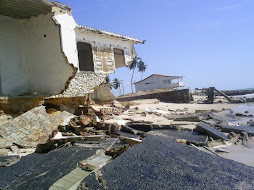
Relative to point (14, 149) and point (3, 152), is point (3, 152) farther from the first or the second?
point (14, 149)

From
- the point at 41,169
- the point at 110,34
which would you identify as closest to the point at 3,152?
the point at 41,169

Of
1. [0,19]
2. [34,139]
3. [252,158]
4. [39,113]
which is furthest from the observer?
[0,19]

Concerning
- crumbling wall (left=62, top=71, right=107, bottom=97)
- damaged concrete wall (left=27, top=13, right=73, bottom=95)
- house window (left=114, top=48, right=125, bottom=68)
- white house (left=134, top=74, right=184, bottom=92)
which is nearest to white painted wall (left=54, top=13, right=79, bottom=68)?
damaged concrete wall (left=27, top=13, right=73, bottom=95)

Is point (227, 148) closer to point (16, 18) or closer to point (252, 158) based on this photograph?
point (252, 158)

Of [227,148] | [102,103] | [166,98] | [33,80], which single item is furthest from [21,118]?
[166,98]

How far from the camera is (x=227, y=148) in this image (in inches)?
199

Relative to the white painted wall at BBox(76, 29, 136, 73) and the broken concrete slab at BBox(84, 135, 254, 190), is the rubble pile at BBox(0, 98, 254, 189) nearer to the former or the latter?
the broken concrete slab at BBox(84, 135, 254, 190)

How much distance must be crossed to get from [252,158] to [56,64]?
23.7 feet

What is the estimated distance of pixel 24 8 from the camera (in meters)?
6.31

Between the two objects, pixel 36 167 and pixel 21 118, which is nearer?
pixel 36 167

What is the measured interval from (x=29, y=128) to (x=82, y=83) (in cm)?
396

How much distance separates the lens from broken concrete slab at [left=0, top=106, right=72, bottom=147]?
466cm

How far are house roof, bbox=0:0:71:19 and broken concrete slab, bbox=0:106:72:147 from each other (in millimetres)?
3776

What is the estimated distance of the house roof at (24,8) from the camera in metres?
5.88
